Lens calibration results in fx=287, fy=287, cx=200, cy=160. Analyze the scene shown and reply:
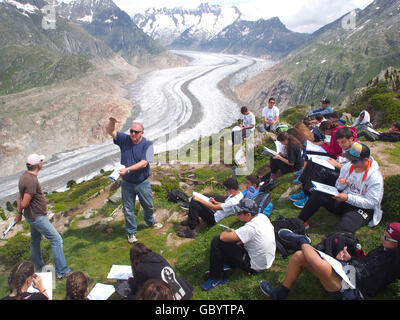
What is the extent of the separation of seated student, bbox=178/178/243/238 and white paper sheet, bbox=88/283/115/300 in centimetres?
263

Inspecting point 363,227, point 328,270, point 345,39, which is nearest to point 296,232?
point 363,227

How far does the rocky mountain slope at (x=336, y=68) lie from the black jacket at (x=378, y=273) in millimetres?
93077

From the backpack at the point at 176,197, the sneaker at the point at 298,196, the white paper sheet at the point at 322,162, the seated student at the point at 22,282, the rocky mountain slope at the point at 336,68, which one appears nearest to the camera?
the seated student at the point at 22,282

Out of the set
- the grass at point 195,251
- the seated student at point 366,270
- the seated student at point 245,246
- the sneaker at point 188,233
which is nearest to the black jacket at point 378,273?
the seated student at point 366,270

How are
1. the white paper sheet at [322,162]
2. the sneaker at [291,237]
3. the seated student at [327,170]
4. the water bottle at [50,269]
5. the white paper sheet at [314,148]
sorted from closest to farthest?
1. the sneaker at [291,237]
2. the seated student at [327,170]
3. the water bottle at [50,269]
4. the white paper sheet at [322,162]
5. the white paper sheet at [314,148]

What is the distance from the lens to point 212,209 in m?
7.59

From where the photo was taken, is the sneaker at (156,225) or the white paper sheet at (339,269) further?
the sneaker at (156,225)

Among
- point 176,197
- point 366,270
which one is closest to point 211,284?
point 366,270

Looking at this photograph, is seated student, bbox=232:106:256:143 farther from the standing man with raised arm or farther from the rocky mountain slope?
the rocky mountain slope

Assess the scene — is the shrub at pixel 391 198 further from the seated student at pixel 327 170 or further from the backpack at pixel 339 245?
the backpack at pixel 339 245

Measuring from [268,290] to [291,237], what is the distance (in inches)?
49.4

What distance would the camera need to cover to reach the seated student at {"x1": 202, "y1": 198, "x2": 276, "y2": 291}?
517 centimetres

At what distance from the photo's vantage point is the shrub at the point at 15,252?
26.1ft

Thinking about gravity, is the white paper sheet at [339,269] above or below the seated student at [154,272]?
above
